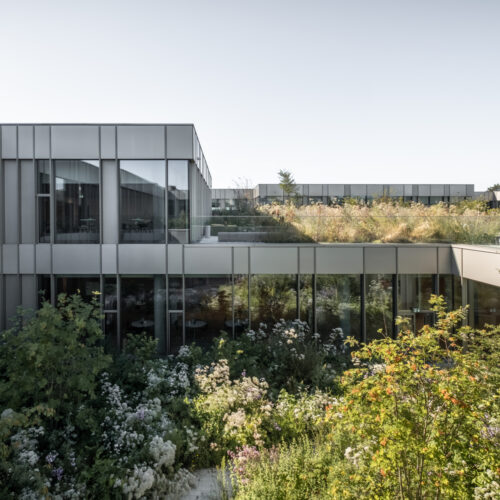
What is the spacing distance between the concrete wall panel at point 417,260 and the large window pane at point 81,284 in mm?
9066

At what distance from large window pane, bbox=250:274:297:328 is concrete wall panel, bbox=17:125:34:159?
7401 millimetres

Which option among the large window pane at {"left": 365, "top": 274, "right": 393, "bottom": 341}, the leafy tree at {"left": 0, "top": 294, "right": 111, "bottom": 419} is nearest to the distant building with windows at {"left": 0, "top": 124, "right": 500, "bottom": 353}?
the large window pane at {"left": 365, "top": 274, "right": 393, "bottom": 341}

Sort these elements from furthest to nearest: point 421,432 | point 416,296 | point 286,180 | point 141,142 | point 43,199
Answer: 1. point 286,180
2. point 416,296
3. point 43,199
4. point 141,142
5. point 421,432

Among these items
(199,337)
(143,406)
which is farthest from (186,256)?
(143,406)

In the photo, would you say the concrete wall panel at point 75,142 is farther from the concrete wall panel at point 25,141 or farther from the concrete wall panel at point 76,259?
the concrete wall panel at point 76,259

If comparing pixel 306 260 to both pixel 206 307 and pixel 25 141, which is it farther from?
pixel 25 141

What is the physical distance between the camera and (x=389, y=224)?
38.2 ft

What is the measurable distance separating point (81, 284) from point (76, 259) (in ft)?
2.45

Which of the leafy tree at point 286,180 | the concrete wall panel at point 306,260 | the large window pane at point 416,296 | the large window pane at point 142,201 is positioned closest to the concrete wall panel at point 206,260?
the large window pane at point 142,201

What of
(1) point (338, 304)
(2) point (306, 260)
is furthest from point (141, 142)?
(1) point (338, 304)

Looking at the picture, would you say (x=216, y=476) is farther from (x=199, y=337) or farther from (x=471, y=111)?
(x=471, y=111)

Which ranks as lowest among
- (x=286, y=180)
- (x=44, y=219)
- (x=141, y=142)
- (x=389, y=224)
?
(x=389, y=224)

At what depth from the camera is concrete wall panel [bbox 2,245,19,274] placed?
35.5 ft

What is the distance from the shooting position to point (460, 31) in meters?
11.4
